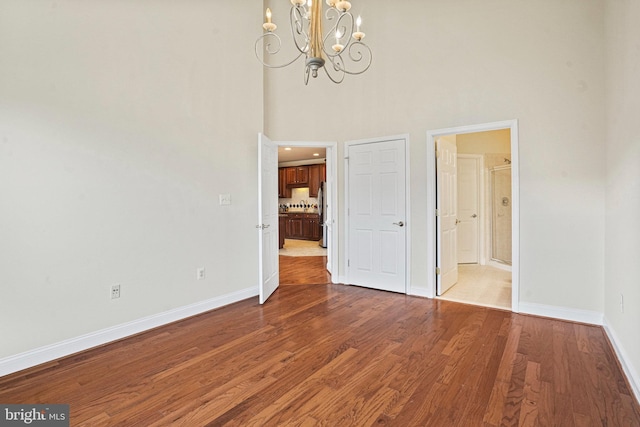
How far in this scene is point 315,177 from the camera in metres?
9.71

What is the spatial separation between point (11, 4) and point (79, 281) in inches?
82.7

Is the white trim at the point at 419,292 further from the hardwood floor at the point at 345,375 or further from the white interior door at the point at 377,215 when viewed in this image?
the hardwood floor at the point at 345,375

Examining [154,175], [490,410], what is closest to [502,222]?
[490,410]

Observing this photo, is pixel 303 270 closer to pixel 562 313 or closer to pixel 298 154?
pixel 562 313

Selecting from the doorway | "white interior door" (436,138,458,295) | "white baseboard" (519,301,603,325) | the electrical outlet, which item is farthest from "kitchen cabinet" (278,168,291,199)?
"white baseboard" (519,301,603,325)

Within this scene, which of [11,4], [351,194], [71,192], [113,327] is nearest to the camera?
[11,4]

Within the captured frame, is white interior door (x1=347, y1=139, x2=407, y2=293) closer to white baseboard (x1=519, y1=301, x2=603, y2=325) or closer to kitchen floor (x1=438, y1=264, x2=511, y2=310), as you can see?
kitchen floor (x1=438, y1=264, x2=511, y2=310)

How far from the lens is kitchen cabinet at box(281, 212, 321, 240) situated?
9.48 m

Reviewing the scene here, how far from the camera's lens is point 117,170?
2865 millimetres

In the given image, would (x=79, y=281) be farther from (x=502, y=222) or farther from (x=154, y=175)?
(x=502, y=222)

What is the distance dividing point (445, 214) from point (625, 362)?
7.56ft

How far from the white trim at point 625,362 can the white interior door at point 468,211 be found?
3.32m

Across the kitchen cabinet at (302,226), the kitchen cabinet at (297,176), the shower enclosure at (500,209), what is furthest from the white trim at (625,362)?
the kitchen cabinet at (297,176)

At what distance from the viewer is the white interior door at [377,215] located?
4.26m
